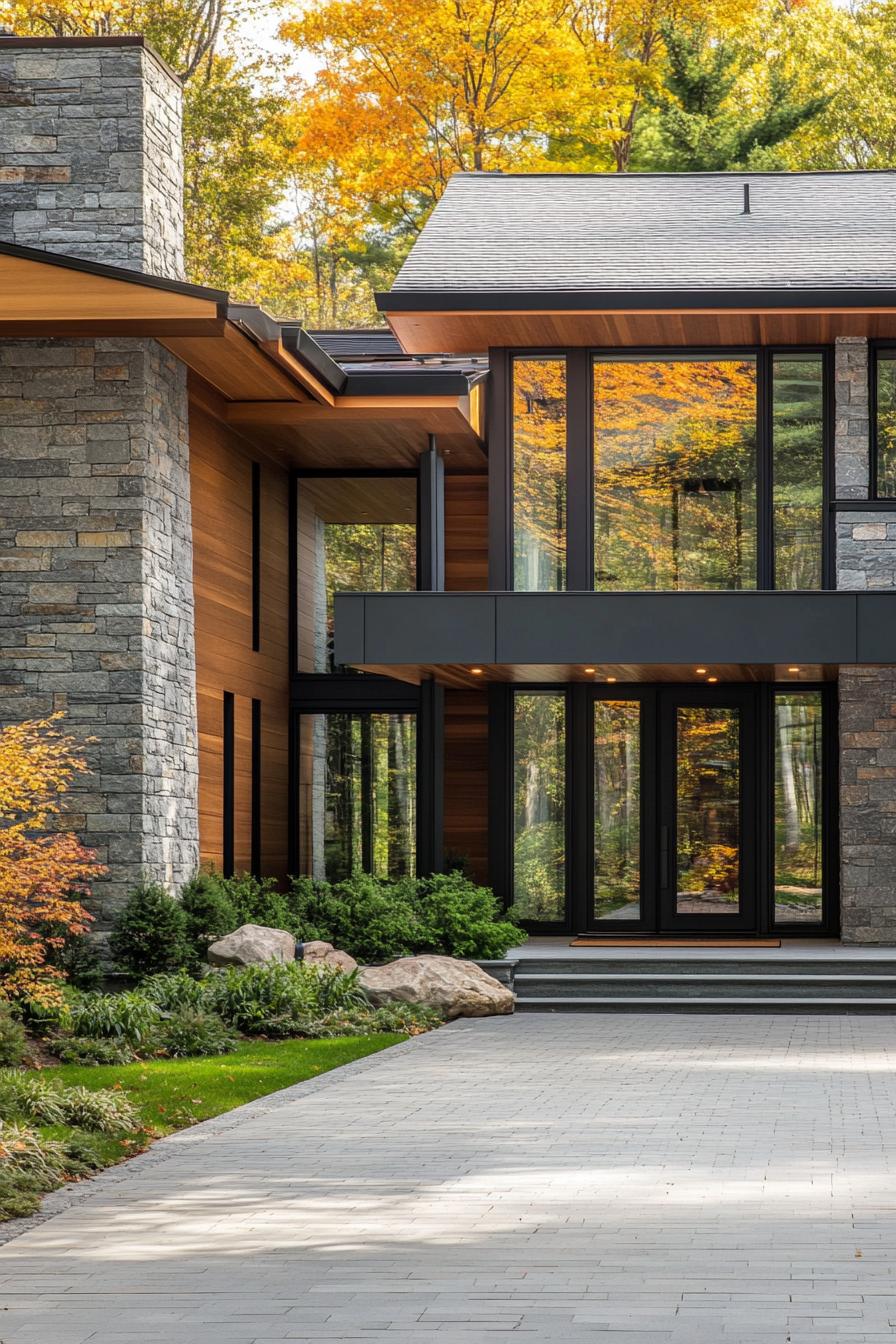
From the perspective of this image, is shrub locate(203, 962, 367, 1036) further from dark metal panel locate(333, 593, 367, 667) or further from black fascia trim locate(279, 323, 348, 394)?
black fascia trim locate(279, 323, 348, 394)

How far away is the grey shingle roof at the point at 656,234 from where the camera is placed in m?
16.5

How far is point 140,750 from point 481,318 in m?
5.38

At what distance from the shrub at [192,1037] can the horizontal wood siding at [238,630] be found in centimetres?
406

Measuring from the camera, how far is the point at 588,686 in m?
17.1

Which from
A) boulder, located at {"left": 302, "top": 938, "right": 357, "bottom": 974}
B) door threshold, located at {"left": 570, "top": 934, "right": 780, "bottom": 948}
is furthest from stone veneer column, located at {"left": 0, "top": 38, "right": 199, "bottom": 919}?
door threshold, located at {"left": 570, "top": 934, "right": 780, "bottom": 948}

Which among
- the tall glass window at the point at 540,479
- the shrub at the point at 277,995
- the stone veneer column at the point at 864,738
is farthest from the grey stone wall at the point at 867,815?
the shrub at the point at 277,995

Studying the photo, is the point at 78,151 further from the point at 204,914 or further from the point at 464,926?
the point at 464,926

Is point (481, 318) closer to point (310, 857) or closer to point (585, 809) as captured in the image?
point (585, 809)

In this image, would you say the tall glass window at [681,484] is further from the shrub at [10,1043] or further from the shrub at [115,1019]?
the shrub at [10,1043]

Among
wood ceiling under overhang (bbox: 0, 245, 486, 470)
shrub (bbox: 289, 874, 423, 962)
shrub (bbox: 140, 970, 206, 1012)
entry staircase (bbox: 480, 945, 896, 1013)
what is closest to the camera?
shrub (bbox: 140, 970, 206, 1012)

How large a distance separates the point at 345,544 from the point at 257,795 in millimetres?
3643

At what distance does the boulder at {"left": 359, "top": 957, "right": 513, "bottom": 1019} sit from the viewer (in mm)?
13172

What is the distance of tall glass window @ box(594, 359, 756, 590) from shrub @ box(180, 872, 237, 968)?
4858 millimetres

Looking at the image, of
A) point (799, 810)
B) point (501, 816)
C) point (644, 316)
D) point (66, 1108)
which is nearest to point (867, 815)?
point (799, 810)
